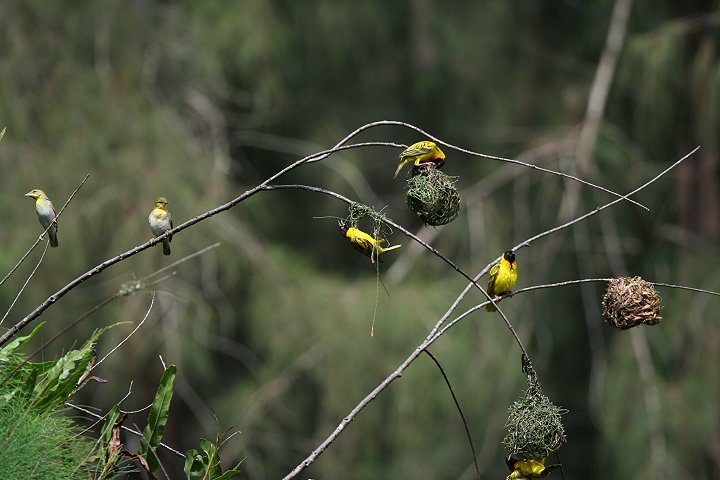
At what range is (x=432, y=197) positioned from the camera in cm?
285

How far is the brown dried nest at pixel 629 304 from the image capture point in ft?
9.54

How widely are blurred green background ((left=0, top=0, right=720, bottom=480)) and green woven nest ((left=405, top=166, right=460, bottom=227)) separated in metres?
3.91

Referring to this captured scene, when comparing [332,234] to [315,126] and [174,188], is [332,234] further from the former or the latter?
[174,188]

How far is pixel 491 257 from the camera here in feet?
24.2

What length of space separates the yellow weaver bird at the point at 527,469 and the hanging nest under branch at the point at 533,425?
8 cm

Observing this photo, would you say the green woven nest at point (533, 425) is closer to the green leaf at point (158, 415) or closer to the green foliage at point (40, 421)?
the green leaf at point (158, 415)

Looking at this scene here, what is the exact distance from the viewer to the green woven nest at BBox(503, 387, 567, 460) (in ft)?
9.34

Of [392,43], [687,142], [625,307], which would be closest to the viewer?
[625,307]

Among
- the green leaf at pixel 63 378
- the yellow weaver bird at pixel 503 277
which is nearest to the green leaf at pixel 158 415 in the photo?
the green leaf at pixel 63 378

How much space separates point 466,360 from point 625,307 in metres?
4.30

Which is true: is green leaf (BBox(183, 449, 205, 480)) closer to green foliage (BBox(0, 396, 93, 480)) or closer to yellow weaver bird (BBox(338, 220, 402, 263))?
green foliage (BBox(0, 396, 93, 480))

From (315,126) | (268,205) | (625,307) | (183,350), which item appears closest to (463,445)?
(183,350)

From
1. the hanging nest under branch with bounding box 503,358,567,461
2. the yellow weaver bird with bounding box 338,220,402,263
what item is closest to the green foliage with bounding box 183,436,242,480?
the yellow weaver bird with bounding box 338,220,402,263

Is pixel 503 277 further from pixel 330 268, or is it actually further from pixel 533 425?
pixel 330 268
